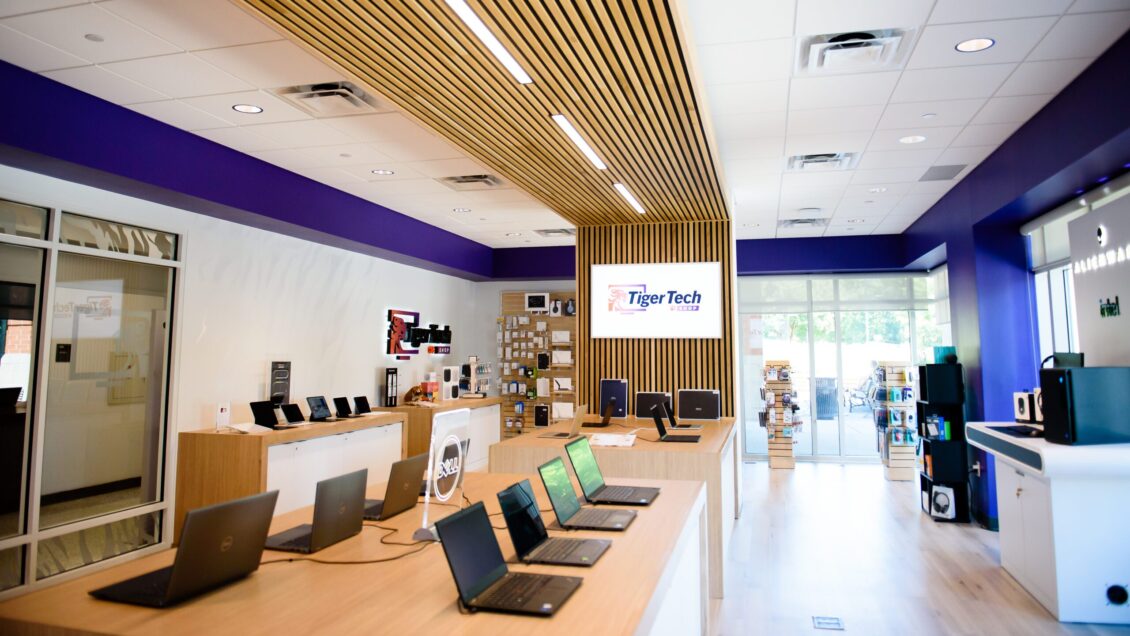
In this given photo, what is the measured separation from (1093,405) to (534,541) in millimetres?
3794

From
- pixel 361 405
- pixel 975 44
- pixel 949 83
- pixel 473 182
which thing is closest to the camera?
pixel 975 44

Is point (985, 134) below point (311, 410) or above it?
Result: above

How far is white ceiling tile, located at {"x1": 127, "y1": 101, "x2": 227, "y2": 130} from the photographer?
4761 millimetres

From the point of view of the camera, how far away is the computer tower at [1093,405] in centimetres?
397

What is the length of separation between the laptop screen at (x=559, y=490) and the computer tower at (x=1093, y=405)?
3.29 m

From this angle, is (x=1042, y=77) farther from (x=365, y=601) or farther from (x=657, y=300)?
(x=365, y=601)

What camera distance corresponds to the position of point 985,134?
5527 millimetres

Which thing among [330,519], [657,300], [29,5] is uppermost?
[29,5]

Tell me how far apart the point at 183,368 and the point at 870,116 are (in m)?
6.30

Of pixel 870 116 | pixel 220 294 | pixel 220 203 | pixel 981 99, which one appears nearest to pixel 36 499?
pixel 220 294

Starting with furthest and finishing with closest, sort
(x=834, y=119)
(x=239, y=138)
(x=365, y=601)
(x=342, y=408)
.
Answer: (x=342, y=408)
(x=239, y=138)
(x=834, y=119)
(x=365, y=601)

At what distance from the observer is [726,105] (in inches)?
194

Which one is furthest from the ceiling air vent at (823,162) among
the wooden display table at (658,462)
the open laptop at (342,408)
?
the open laptop at (342,408)

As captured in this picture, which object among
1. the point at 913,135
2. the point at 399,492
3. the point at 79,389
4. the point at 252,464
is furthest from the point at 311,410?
the point at 913,135
